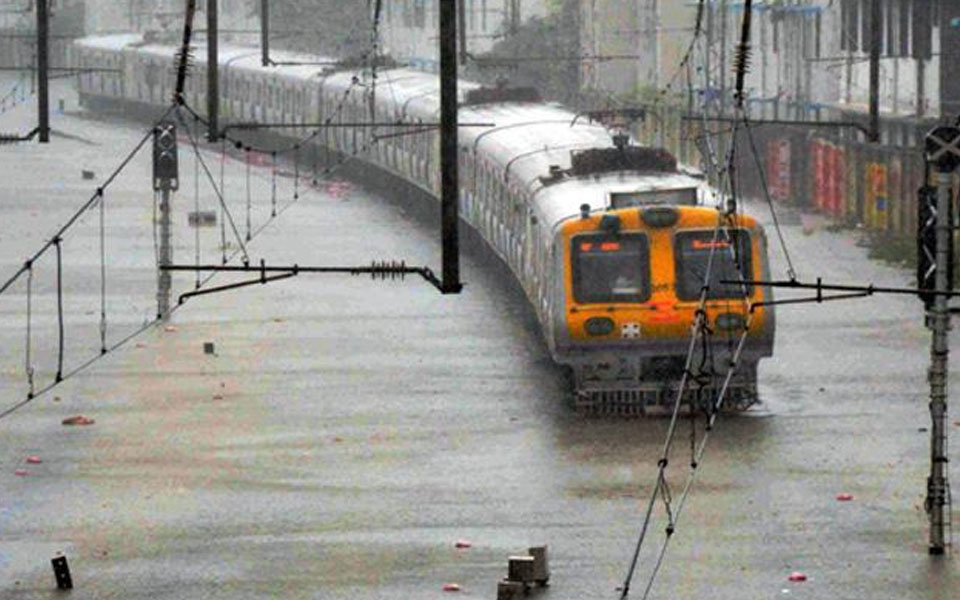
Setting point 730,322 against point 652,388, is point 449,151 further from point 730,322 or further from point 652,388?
point 652,388

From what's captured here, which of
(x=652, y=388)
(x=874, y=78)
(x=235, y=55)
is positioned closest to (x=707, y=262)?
(x=652, y=388)

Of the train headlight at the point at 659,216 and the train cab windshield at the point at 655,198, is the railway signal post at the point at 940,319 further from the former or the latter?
the train cab windshield at the point at 655,198

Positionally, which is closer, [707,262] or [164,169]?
[707,262]

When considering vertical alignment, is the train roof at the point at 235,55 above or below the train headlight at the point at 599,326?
above

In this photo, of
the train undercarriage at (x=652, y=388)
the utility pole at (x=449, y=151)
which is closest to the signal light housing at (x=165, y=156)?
the train undercarriage at (x=652, y=388)

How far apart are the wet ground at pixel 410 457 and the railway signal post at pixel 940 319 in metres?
0.41

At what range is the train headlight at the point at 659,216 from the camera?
107 feet

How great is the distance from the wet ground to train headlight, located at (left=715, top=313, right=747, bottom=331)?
1.04m

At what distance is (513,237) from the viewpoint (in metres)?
40.2

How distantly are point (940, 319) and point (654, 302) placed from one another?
23.4ft

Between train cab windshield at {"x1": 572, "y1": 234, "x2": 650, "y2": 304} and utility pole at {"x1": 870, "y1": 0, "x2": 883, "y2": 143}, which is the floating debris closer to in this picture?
train cab windshield at {"x1": 572, "y1": 234, "x2": 650, "y2": 304}

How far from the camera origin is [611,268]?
1289 inches

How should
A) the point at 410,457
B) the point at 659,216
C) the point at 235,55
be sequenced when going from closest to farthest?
the point at 410,457 → the point at 659,216 → the point at 235,55

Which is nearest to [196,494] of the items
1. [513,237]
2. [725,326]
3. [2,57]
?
[725,326]
